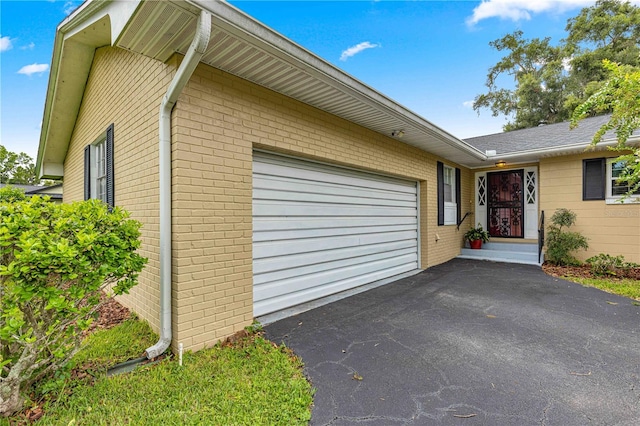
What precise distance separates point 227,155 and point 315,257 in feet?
6.99

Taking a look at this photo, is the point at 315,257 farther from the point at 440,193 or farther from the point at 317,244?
the point at 440,193

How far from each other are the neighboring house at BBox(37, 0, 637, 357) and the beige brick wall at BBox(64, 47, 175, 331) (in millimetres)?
26

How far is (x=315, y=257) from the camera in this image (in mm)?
4555

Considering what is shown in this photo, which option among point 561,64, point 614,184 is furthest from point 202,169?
point 561,64

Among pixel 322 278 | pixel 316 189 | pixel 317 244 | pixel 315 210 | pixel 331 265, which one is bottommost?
pixel 322 278

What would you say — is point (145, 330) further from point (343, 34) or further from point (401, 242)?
point (343, 34)

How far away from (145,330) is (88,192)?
3806 mm

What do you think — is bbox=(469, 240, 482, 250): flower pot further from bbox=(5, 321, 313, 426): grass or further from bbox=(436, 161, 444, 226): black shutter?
bbox=(5, 321, 313, 426): grass

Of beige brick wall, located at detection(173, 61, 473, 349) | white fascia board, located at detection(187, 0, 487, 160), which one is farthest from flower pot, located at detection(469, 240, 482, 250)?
beige brick wall, located at detection(173, 61, 473, 349)

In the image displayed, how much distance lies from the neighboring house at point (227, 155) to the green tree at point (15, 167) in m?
27.3

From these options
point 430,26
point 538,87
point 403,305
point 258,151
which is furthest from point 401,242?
point 538,87

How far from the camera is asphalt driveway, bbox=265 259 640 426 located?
208cm

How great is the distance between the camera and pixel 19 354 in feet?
6.86

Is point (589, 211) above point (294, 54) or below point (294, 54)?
below
